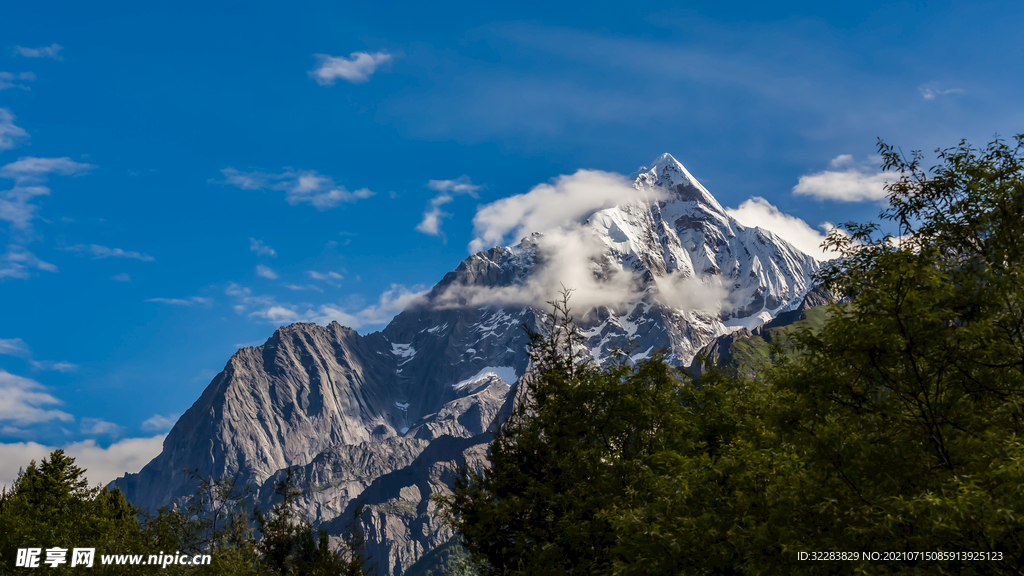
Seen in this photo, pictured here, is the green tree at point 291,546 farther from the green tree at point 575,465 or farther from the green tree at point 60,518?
the green tree at point 575,465

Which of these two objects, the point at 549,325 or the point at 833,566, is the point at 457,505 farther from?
the point at 833,566

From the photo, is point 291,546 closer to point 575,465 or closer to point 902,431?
point 575,465

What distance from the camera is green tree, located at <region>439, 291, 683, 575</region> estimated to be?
21281 millimetres

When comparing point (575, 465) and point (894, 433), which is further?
point (575, 465)

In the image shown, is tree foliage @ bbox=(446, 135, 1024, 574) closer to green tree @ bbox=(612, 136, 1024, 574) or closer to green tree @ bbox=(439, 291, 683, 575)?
→ green tree @ bbox=(612, 136, 1024, 574)

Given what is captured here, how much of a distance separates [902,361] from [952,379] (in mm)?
1047

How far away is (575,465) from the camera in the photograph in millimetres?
23359

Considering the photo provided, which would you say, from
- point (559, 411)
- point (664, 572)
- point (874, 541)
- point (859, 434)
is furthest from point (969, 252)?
point (559, 411)

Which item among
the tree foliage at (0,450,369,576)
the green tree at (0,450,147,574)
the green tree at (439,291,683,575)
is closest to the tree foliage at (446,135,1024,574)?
the green tree at (439,291,683,575)

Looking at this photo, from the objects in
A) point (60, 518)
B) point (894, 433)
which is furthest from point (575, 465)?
point (60, 518)

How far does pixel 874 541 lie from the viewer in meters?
12.8

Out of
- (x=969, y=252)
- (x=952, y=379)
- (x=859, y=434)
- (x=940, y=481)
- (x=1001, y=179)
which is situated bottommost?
(x=940, y=481)

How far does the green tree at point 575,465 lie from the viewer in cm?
2128

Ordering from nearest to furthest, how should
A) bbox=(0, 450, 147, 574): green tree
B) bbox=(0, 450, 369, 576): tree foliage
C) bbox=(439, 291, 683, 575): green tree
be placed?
bbox=(439, 291, 683, 575): green tree < bbox=(0, 450, 369, 576): tree foliage < bbox=(0, 450, 147, 574): green tree
